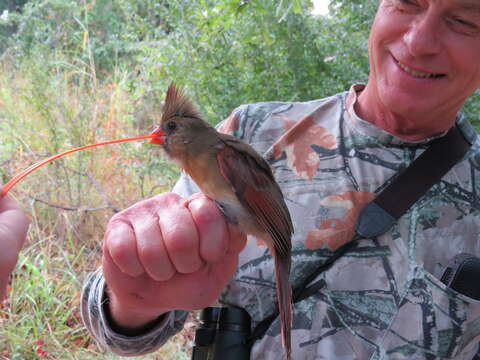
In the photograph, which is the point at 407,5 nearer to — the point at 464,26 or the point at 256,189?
the point at 464,26

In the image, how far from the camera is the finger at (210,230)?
1.45 m

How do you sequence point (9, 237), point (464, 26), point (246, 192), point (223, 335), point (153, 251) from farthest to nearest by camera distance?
point (464, 26) < point (223, 335) < point (246, 192) < point (153, 251) < point (9, 237)

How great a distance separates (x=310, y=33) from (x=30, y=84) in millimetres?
3285

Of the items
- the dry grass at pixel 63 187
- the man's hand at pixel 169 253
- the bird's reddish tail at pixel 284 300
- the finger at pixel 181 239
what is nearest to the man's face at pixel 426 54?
the bird's reddish tail at pixel 284 300

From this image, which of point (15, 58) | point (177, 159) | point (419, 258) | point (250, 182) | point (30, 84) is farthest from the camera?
point (15, 58)

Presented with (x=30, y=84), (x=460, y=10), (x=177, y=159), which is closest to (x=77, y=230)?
(x=30, y=84)

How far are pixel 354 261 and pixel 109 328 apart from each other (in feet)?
3.49

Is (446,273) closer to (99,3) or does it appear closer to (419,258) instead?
(419,258)

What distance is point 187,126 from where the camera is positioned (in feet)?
6.23

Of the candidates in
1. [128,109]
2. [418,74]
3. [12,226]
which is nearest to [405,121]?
[418,74]

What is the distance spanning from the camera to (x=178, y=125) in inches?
75.5

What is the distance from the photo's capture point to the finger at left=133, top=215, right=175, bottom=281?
4.57ft

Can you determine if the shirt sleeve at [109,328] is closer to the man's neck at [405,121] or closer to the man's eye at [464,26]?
the man's neck at [405,121]

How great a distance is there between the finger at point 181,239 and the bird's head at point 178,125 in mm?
457
